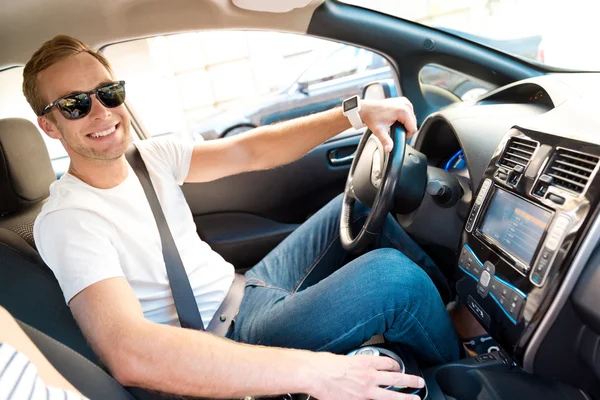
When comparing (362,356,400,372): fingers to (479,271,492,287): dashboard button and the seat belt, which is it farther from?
the seat belt

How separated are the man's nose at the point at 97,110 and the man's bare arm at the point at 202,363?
0.58 metres

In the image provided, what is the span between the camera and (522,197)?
1121 millimetres

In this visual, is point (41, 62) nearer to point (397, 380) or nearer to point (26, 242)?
point (26, 242)

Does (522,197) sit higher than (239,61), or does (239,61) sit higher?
(522,197)

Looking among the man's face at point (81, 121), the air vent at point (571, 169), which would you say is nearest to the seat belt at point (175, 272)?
Answer: the man's face at point (81, 121)

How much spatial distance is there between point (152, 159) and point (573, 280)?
1.27 m

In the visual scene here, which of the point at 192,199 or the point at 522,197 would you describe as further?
the point at 192,199

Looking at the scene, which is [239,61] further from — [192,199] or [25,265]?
[25,265]

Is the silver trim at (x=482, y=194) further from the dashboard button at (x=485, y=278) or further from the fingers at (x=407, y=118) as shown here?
the fingers at (x=407, y=118)

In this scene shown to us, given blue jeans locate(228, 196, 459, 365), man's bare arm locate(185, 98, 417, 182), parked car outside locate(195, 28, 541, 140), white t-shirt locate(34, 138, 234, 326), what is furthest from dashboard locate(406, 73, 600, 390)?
parked car outside locate(195, 28, 541, 140)

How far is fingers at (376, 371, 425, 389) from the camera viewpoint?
1.05m

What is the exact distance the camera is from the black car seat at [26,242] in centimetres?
116

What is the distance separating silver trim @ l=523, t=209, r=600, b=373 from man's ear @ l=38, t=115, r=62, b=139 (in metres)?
1.37

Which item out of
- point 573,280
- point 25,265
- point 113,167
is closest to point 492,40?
point 573,280
